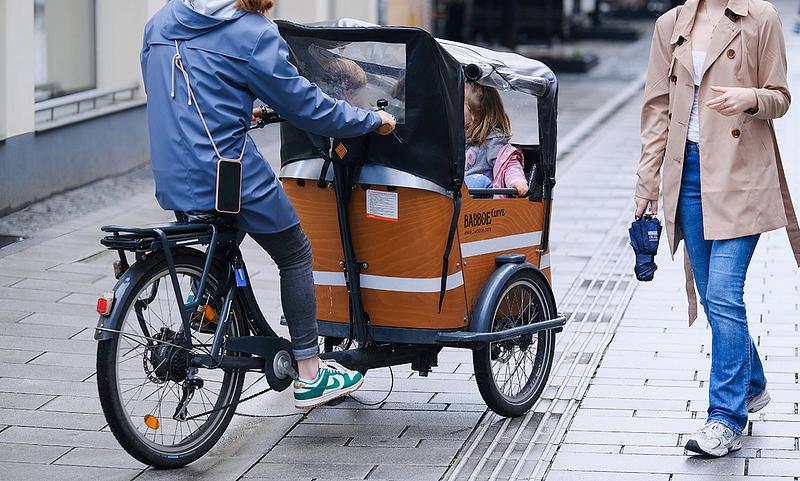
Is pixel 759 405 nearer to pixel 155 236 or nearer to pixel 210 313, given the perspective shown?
pixel 210 313

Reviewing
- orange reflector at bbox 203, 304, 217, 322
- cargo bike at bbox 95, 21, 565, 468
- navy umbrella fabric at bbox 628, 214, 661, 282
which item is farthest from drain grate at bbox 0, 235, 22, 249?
navy umbrella fabric at bbox 628, 214, 661, 282

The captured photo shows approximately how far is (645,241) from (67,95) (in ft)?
25.1

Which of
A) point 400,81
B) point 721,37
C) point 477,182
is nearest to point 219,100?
point 400,81

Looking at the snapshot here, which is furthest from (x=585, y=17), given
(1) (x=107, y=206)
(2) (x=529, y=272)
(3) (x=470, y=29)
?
(2) (x=529, y=272)

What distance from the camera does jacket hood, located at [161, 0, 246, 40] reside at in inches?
190

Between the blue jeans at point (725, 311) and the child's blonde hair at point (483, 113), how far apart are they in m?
0.87

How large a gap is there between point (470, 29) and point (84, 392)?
941 inches

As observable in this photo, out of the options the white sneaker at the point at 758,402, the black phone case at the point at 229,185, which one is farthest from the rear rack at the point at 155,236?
the white sneaker at the point at 758,402

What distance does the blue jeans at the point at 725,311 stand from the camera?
5.27 m

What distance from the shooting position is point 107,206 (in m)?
10.6

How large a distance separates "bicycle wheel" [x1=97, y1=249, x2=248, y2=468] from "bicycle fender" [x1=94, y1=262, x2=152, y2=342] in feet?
0.04

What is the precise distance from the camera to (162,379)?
195 inches

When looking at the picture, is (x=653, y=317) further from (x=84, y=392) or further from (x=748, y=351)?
(x=84, y=392)

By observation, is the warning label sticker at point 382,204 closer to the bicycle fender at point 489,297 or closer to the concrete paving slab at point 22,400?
the bicycle fender at point 489,297
